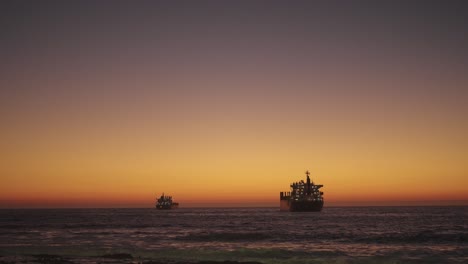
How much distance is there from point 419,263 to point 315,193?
152868 mm

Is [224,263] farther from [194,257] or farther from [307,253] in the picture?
[307,253]

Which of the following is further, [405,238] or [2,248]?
[405,238]

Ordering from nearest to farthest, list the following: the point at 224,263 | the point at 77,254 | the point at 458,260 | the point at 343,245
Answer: the point at 224,263
the point at 458,260
the point at 77,254
the point at 343,245

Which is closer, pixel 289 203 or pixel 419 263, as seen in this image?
pixel 419 263

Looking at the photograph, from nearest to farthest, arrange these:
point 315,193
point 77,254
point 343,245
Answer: point 77,254 < point 343,245 < point 315,193

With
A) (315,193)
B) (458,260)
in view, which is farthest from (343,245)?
(315,193)

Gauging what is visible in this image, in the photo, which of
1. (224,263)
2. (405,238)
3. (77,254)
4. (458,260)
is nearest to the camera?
(224,263)

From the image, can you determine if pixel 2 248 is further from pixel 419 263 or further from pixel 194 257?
pixel 419 263

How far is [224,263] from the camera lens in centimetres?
3675

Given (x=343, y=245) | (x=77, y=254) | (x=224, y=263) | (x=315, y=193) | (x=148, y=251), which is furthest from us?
(x=315, y=193)

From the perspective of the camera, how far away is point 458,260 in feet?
132

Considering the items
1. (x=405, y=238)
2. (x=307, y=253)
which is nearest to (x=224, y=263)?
(x=307, y=253)

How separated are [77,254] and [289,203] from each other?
160942 mm

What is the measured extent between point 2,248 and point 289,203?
158 meters
